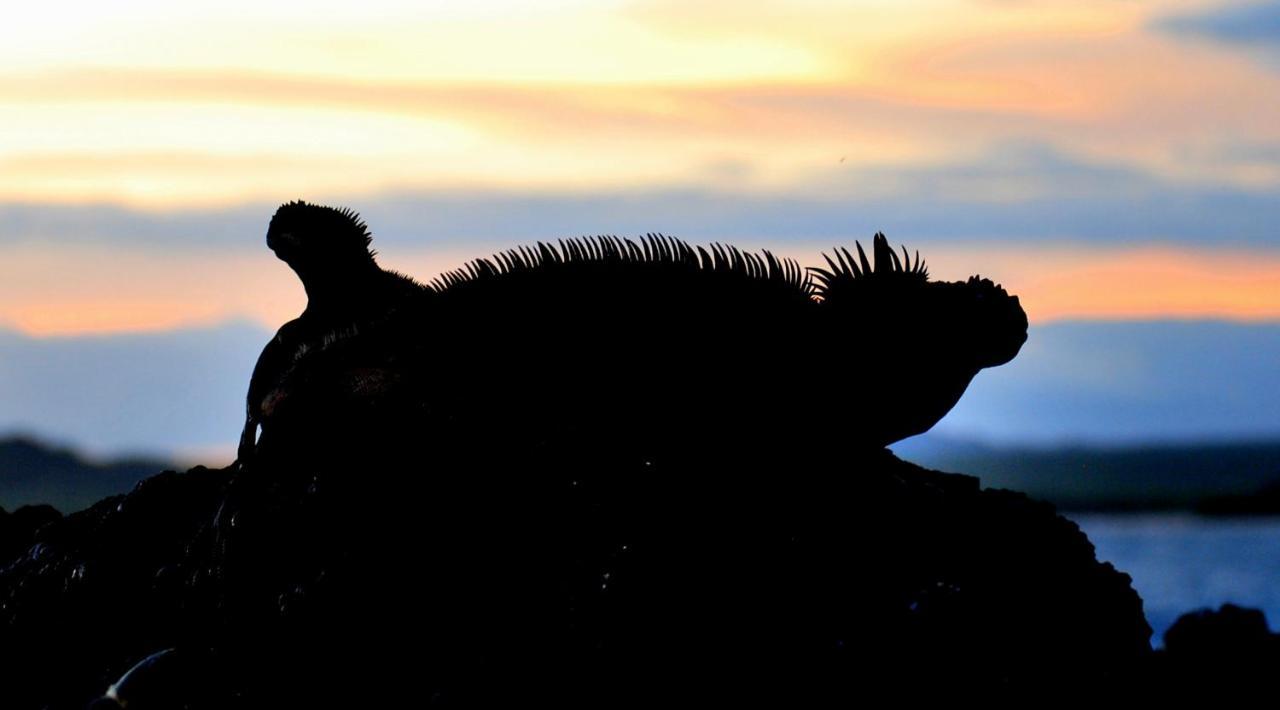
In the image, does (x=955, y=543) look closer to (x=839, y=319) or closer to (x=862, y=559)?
(x=862, y=559)

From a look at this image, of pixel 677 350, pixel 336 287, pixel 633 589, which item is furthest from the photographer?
pixel 336 287

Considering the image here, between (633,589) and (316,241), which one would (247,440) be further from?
(633,589)

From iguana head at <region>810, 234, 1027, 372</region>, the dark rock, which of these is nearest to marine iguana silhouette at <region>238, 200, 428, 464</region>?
iguana head at <region>810, 234, 1027, 372</region>

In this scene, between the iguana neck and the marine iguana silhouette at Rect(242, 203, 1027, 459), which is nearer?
the marine iguana silhouette at Rect(242, 203, 1027, 459)

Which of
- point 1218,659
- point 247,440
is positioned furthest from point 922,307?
point 247,440

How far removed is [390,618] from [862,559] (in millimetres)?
3074

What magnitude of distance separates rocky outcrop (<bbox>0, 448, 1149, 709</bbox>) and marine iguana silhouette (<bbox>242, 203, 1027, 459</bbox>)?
1.25 ft

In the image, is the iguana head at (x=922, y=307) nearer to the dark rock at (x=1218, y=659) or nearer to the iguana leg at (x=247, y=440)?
the dark rock at (x=1218, y=659)

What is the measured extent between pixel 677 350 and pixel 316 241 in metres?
3.19

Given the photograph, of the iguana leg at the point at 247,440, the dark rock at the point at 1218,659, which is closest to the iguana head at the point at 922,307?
the dark rock at the point at 1218,659

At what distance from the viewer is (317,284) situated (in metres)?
13.5

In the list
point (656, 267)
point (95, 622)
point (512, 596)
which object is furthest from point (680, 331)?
point (95, 622)

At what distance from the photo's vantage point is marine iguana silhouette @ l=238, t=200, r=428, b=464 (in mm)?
13289

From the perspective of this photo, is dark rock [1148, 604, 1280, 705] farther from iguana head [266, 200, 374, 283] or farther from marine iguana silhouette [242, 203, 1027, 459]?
iguana head [266, 200, 374, 283]
